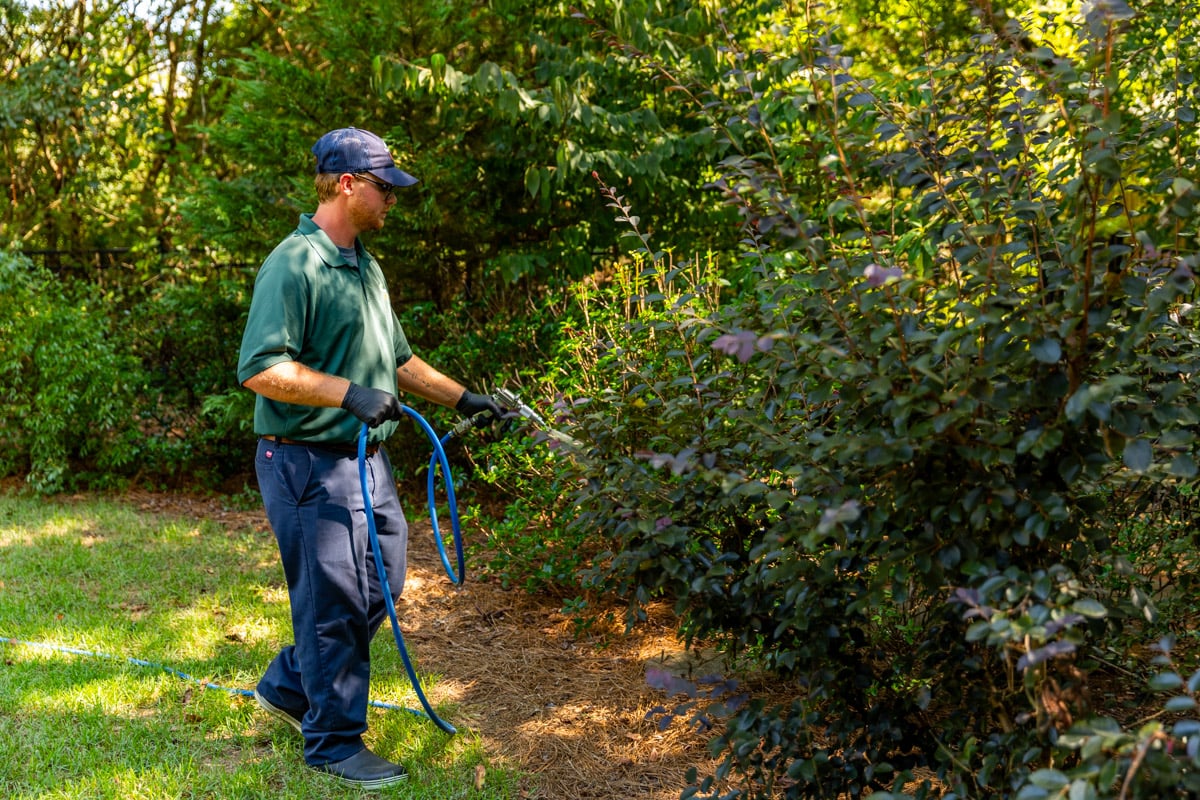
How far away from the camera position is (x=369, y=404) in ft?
10.2

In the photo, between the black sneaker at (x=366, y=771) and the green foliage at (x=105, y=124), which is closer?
the black sneaker at (x=366, y=771)

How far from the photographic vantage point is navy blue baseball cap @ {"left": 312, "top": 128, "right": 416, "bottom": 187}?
3357mm

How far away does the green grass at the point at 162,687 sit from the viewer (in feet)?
11.0

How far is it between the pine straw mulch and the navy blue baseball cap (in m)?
1.91

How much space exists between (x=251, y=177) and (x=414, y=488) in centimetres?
247

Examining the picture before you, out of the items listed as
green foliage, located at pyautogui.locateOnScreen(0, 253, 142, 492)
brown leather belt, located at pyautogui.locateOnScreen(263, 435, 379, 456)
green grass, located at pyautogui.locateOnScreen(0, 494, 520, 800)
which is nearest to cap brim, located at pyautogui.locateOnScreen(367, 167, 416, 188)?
brown leather belt, located at pyautogui.locateOnScreen(263, 435, 379, 456)

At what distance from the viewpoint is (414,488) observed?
7148mm

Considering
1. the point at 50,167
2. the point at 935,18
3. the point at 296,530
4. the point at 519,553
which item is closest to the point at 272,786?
the point at 296,530

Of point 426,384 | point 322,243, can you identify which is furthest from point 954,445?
point 426,384

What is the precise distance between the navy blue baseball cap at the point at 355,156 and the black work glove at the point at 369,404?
0.73m

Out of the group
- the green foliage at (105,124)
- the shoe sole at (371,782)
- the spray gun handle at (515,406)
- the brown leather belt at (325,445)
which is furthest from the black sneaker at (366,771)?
the green foliage at (105,124)

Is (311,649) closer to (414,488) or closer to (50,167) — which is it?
(414,488)

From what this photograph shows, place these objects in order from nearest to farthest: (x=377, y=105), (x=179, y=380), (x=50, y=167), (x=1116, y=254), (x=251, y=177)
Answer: (x=1116, y=254)
(x=377, y=105)
(x=251, y=177)
(x=179, y=380)
(x=50, y=167)

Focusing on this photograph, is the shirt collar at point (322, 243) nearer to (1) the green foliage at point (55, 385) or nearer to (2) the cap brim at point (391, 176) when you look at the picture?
(2) the cap brim at point (391, 176)
